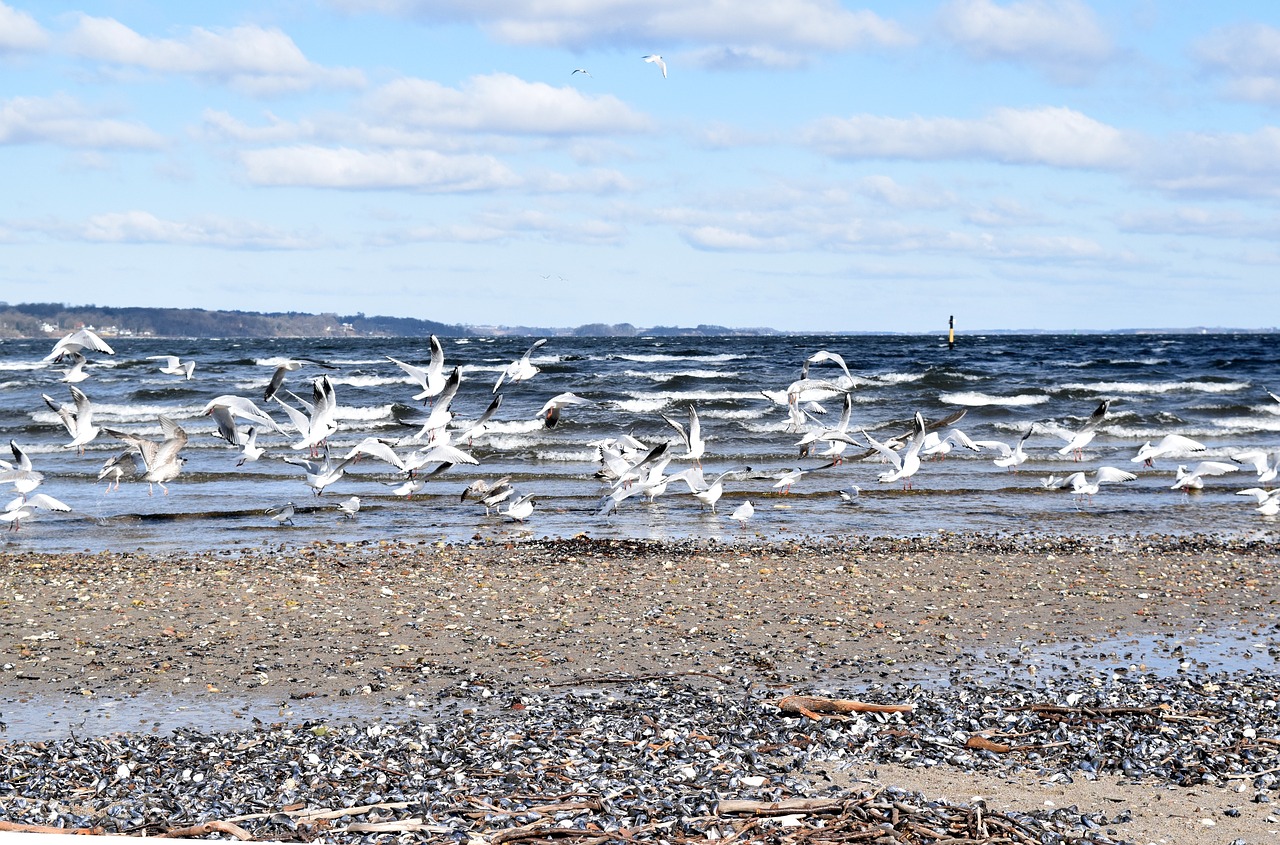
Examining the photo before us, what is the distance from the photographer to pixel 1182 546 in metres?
12.7

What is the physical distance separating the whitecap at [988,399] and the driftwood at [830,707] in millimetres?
25840

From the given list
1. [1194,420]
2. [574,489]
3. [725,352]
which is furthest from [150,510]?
[725,352]

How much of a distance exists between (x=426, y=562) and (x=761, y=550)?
3287 millimetres

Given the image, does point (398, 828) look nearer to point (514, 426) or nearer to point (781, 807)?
point (781, 807)

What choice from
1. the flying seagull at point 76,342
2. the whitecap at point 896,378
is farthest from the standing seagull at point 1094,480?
the whitecap at point 896,378

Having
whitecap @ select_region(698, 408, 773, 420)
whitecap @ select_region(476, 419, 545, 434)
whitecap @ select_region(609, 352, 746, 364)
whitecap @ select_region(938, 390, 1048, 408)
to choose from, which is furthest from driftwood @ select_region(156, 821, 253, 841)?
whitecap @ select_region(609, 352, 746, 364)

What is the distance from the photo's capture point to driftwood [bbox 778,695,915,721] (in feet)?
21.5

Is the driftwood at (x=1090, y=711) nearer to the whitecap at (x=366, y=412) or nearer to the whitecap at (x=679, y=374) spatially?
the whitecap at (x=366, y=412)

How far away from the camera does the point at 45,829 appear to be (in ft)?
16.3

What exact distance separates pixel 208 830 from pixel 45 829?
2.18 ft

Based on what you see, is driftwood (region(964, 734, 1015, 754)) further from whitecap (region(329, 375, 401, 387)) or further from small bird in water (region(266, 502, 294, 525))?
whitecap (region(329, 375, 401, 387))

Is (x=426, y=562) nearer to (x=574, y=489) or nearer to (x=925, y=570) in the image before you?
(x=925, y=570)

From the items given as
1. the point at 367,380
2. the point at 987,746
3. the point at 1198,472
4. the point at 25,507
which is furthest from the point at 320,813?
the point at 367,380

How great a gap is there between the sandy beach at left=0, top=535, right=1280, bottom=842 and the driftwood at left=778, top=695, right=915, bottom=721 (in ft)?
1.34
